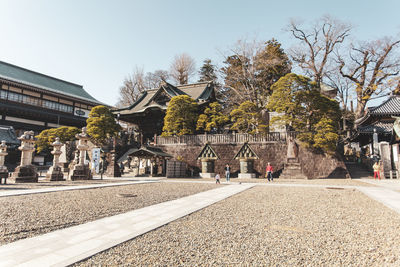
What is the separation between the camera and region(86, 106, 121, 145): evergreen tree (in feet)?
82.9

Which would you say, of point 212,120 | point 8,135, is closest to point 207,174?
point 212,120

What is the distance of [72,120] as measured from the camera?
3525cm

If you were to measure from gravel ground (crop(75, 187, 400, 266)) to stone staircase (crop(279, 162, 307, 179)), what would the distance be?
12.6 m

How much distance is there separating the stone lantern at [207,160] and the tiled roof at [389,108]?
16.2 metres

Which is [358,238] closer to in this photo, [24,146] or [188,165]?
[24,146]

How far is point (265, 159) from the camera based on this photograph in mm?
20766

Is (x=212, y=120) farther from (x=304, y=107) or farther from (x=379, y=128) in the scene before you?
(x=379, y=128)

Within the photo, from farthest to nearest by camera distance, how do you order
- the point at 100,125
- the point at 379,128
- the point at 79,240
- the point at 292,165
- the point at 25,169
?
the point at 100,125 → the point at 379,128 → the point at 292,165 → the point at 25,169 → the point at 79,240

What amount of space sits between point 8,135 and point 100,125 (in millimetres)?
11940

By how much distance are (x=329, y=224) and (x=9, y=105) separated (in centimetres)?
3655

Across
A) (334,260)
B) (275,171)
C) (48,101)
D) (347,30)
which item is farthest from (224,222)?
(48,101)

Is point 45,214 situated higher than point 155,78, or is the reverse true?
point 155,78

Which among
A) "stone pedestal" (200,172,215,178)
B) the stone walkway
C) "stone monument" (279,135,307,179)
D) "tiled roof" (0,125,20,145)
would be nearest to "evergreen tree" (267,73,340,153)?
"stone monument" (279,135,307,179)

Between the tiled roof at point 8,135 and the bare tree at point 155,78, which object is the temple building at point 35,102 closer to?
the tiled roof at point 8,135
